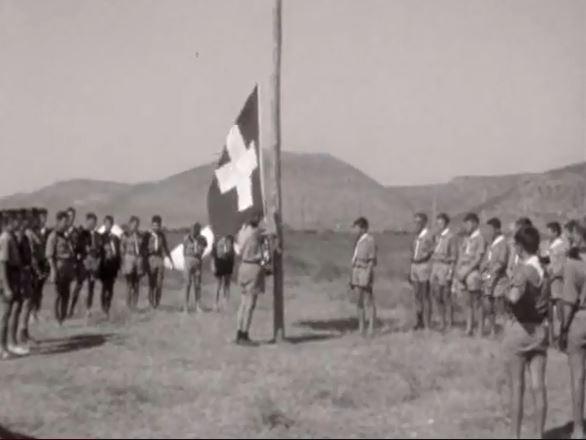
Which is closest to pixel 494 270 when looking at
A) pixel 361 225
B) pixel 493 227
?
pixel 361 225

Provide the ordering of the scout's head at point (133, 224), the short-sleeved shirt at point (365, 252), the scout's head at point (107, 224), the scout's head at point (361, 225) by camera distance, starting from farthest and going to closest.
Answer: the scout's head at point (107, 224)
the scout's head at point (133, 224)
the short-sleeved shirt at point (365, 252)
the scout's head at point (361, 225)

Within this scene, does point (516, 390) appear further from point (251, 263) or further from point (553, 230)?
point (251, 263)

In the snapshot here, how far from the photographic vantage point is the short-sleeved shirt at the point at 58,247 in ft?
31.9

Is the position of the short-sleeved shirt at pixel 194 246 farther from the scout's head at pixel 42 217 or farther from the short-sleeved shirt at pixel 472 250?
the short-sleeved shirt at pixel 472 250

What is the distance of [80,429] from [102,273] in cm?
487

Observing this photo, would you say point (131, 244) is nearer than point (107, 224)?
No

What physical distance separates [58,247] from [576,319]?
5883 mm

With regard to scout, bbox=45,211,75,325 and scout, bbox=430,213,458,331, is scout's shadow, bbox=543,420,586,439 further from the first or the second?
scout, bbox=45,211,75,325

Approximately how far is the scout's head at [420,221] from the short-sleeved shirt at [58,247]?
402cm

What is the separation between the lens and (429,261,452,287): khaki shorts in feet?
29.6

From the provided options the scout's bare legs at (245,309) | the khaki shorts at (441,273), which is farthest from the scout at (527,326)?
the khaki shorts at (441,273)

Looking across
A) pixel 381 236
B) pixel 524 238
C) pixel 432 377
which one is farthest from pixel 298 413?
pixel 381 236

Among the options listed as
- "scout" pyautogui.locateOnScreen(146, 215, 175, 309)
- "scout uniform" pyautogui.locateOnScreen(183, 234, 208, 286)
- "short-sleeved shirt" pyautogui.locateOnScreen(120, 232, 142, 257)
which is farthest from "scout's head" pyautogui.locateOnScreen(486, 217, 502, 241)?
"short-sleeved shirt" pyautogui.locateOnScreen(120, 232, 142, 257)

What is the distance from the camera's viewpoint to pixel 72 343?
8484 millimetres
